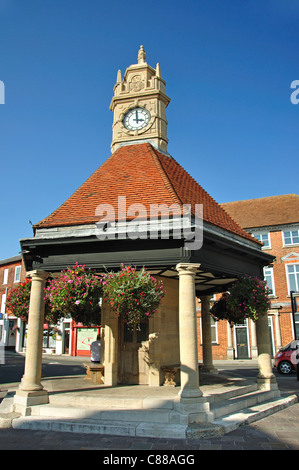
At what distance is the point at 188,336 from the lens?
786 centimetres

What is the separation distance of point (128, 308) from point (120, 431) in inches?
93.8

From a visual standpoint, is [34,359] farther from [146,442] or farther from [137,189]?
[137,189]

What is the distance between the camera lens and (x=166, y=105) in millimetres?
14914

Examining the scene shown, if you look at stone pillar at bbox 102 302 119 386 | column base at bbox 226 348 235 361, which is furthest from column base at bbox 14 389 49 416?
column base at bbox 226 348 235 361

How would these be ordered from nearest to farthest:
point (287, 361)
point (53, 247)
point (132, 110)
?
point (53, 247), point (132, 110), point (287, 361)

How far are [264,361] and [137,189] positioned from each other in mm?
6444

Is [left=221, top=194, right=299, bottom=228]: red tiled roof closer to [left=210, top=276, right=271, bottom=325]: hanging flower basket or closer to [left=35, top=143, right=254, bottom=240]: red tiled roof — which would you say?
[left=35, top=143, right=254, bottom=240]: red tiled roof

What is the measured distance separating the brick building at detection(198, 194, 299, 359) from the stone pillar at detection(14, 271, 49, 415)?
66.1ft

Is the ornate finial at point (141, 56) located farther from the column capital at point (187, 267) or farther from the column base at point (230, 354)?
the column base at point (230, 354)

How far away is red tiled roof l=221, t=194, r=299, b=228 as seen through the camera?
91.7ft

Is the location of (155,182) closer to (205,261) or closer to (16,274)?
(205,261)

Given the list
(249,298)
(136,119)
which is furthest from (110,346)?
(136,119)

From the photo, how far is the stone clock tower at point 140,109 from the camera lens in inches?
548
